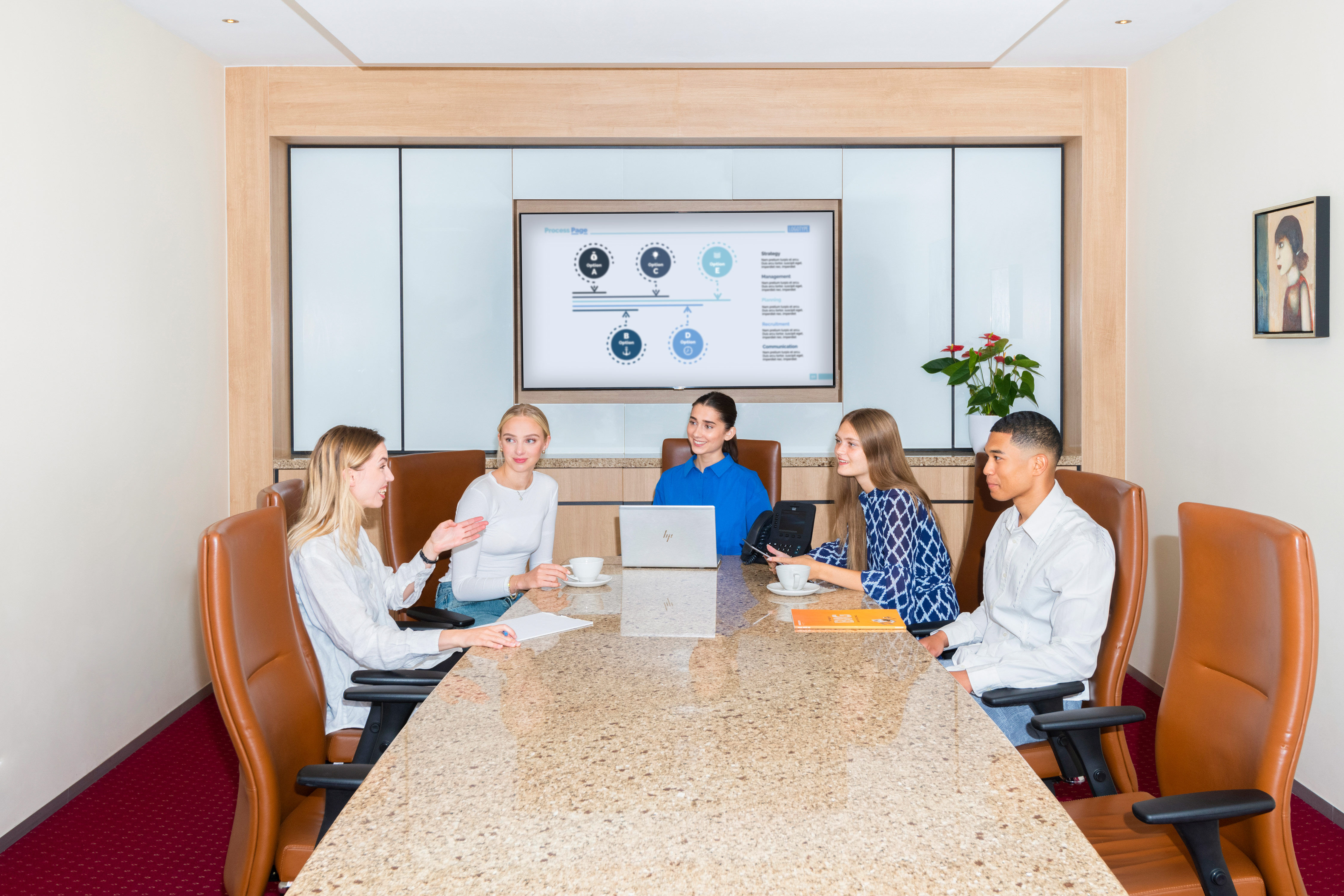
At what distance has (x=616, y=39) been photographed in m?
4.15

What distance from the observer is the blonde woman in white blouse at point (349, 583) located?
2266mm

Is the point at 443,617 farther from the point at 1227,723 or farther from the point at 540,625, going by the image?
the point at 1227,723

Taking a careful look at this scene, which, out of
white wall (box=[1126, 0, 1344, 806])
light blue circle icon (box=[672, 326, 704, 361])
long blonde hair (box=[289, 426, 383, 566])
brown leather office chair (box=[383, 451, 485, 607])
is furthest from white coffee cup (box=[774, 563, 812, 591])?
light blue circle icon (box=[672, 326, 704, 361])

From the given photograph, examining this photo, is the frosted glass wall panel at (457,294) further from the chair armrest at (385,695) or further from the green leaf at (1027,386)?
the chair armrest at (385,695)

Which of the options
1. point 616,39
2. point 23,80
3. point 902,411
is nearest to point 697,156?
point 616,39

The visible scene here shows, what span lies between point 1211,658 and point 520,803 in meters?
1.40

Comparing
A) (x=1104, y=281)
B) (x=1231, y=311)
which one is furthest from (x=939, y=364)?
(x=1231, y=311)

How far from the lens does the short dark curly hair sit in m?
2.50

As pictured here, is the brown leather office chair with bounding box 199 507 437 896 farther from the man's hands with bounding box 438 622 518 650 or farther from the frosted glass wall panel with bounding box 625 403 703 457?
the frosted glass wall panel with bounding box 625 403 703 457

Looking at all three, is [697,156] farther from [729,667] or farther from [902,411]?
[729,667]

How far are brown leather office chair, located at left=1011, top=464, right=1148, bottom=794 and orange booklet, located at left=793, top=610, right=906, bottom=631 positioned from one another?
17.5 inches

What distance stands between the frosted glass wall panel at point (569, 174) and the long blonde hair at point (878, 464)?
8.27 feet

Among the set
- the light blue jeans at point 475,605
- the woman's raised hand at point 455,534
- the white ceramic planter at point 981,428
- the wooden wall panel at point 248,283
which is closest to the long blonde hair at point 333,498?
the woman's raised hand at point 455,534

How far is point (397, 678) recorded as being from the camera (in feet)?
6.95
